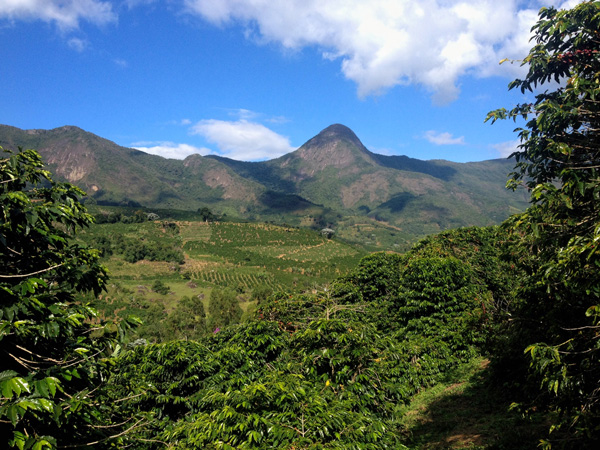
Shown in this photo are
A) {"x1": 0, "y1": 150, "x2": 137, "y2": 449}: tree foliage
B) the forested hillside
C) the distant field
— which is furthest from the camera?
the distant field

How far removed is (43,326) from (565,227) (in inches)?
236

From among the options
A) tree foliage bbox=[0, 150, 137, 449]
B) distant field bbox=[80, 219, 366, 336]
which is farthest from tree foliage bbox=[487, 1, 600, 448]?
distant field bbox=[80, 219, 366, 336]

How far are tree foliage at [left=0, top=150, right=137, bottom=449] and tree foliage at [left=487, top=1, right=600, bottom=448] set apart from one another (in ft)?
15.5

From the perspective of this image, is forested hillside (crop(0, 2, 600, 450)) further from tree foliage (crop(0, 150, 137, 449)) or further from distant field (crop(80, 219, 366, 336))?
distant field (crop(80, 219, 366, 336))

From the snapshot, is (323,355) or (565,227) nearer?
(565,227)

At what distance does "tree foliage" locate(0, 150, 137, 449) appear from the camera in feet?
9.77

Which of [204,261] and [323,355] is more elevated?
[323,355]

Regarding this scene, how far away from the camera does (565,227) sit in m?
4.24

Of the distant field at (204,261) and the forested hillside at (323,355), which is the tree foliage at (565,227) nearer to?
the forested hillside at (323,355)

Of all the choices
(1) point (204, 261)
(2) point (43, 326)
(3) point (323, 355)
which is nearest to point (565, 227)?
(3) point (323, 355)

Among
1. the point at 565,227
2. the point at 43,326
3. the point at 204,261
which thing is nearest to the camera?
the point at 43,326

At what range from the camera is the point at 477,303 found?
13.9m

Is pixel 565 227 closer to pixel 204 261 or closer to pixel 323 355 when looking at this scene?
pixel 323 355

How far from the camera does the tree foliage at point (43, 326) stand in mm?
2977
